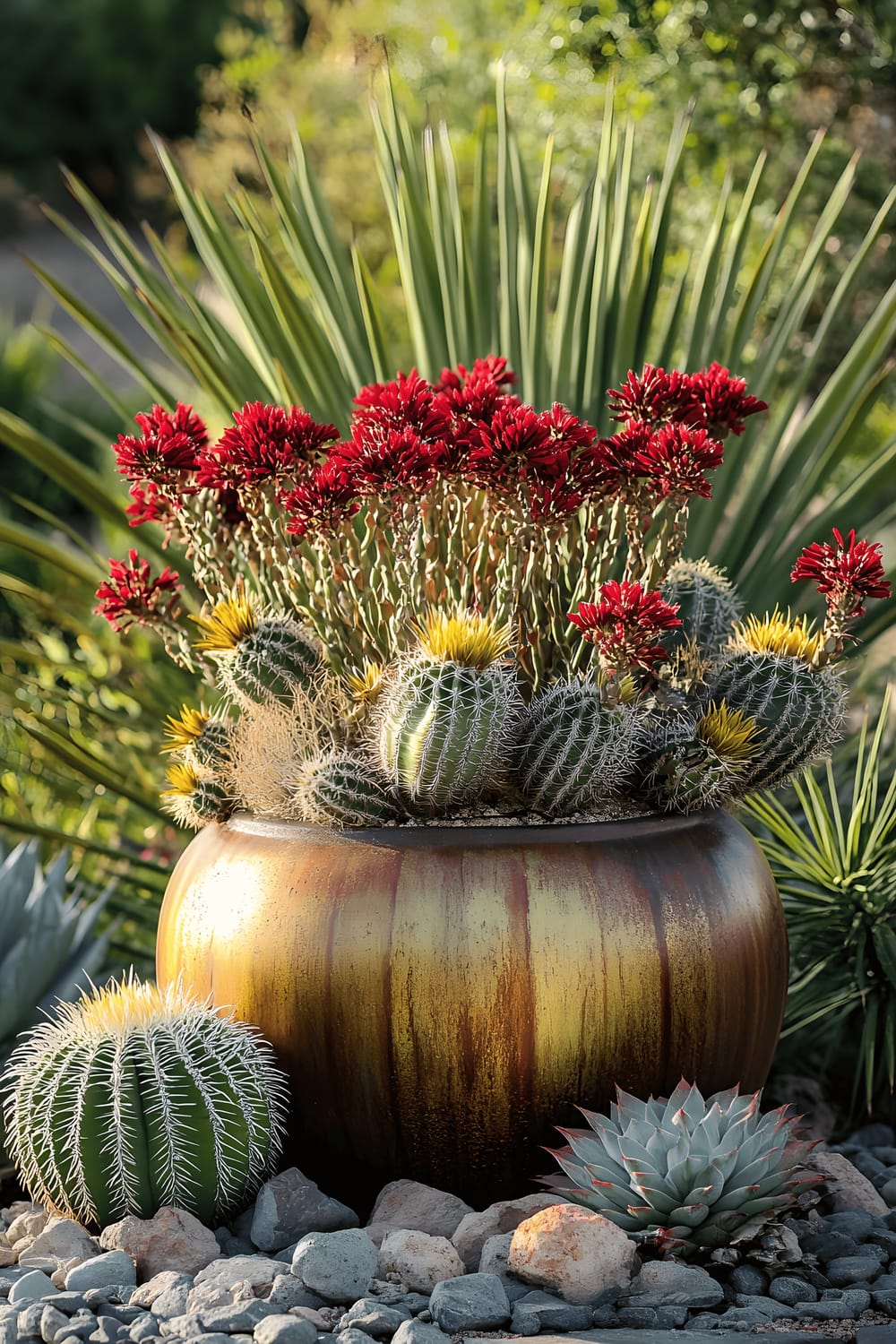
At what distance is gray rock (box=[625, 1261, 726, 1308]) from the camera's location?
1774 millimetres

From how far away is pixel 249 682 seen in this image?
232cm

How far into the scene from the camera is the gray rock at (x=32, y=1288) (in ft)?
5.98

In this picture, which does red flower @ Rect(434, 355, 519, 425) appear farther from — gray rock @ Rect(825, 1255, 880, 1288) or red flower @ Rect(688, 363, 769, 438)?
gray rock @ Rect(825, 1255, 880, 1288)

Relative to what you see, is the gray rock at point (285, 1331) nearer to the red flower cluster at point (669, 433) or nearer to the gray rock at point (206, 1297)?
the gray rock at point (206, 1297)

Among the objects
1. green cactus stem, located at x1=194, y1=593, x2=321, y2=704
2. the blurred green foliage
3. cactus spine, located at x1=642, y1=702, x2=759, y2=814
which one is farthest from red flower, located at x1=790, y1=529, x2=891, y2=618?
the blurred green foliage

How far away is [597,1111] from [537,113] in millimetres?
4600

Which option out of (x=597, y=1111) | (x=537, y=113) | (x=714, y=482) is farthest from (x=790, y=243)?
(x=597, y=1111)

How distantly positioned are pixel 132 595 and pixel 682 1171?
128 centimetres

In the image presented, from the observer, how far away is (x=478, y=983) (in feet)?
6.51

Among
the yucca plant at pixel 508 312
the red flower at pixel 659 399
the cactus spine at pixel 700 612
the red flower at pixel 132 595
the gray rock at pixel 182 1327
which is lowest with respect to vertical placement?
the gray rock at pixel 182 1327

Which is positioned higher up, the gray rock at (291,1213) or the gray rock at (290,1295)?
the gray rock at (291,1213)

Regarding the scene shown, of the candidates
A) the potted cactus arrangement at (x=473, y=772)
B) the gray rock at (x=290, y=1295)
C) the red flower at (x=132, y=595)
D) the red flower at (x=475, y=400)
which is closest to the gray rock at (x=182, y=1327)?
the gray rock at (x=290, y=1295)

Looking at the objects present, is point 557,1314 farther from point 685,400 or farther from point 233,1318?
point 685,400

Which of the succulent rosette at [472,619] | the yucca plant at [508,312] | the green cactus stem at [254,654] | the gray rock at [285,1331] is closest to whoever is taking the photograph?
the gray rock at [285,1331]
